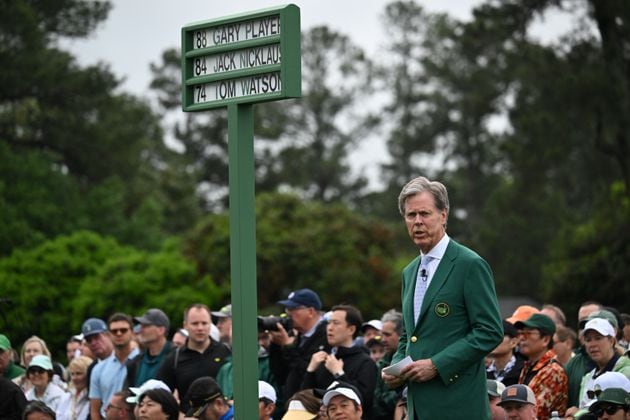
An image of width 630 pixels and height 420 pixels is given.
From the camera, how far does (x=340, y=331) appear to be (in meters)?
10.2

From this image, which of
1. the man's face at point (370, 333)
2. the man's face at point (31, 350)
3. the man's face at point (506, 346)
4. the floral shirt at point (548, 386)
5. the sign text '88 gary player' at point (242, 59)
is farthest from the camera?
the man's face at point (31, 350)

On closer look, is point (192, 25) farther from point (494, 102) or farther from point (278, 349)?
point (494, 102)

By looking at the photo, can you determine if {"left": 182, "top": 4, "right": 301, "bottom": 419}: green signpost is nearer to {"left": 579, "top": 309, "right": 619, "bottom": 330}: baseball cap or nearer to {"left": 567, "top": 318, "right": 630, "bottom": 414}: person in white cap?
{"left": 567, "top": 318, "right": 630, "bottom": 414}: person in white cap

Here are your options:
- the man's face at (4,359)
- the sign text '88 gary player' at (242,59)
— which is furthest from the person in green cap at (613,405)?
the man's face at (4,359)

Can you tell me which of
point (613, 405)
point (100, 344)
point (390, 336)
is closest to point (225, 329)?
point (100, 344)

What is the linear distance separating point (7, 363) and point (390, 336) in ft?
12.6

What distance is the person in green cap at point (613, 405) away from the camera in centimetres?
820

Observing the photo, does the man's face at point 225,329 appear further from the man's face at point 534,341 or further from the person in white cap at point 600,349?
the person in white cap at point 600,349

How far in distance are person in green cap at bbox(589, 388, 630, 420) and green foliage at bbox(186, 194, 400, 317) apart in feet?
106

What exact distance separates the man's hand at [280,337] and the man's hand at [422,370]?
14.7 feet

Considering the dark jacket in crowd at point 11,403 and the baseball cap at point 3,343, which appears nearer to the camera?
the dark jacket in crowd at point 11,403

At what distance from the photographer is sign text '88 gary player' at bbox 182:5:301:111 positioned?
6.08 m

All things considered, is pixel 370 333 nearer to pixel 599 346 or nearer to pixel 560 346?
pixel 560 346

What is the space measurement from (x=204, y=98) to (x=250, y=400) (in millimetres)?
1499
